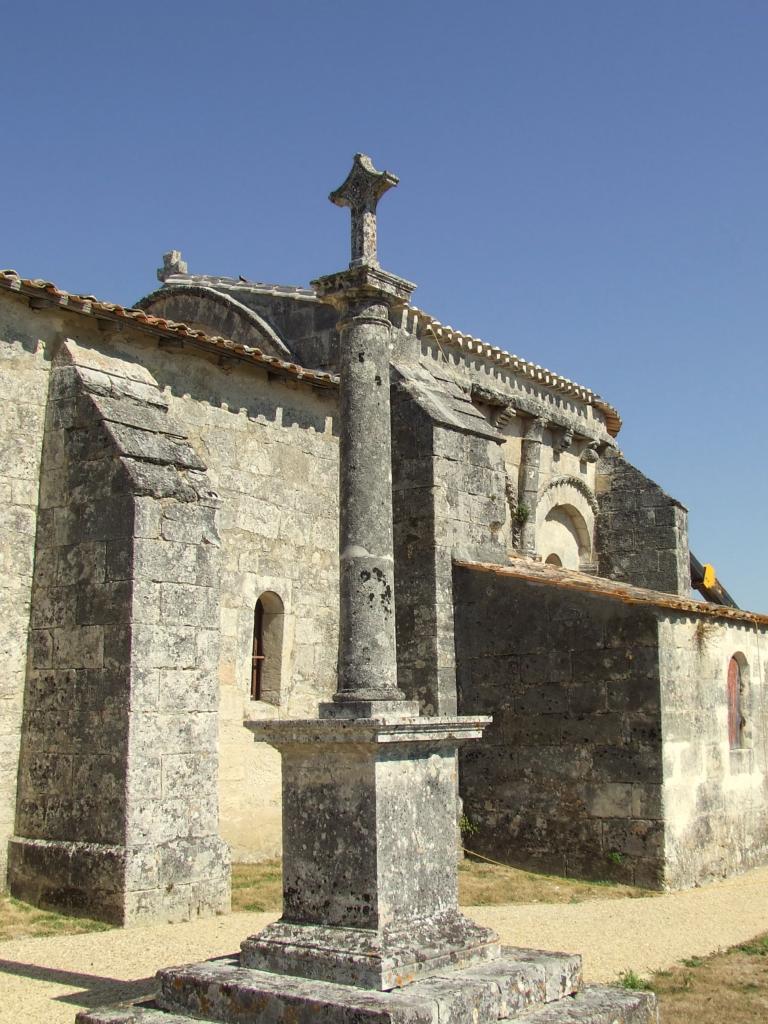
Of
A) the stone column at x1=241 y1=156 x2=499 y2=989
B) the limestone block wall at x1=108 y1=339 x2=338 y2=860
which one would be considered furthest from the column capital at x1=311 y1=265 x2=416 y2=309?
the limestone block wall at x1=108 y1=339 x2=338 y2=860

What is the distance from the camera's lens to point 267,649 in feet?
36.0

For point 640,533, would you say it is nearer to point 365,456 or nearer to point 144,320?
point 144,320

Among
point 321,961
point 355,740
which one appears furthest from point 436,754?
point 321,961

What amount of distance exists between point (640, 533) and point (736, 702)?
15.0 ft

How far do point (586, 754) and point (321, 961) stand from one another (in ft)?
19.9

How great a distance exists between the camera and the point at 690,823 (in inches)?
411

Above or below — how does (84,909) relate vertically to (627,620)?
below

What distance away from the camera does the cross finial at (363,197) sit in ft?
20.1

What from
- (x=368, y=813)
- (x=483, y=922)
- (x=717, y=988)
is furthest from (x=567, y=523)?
(x=368, y=813)

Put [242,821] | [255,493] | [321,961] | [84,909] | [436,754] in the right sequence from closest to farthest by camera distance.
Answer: [321,961]
[436,754]
[84,909]
[242,821]
[255,493]

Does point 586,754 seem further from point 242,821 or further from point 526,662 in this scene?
point 242,821

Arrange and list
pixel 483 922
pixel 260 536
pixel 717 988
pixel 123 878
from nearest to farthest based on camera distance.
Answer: pixel 717 988, pixel 123 878, pixel 483 922, pixel 260 536

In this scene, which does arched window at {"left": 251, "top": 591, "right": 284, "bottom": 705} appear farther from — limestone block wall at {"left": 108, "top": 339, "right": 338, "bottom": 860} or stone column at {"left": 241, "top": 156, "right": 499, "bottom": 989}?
stone column at {"left": 241, "top": 156, "right": 499, "bottom": 989}

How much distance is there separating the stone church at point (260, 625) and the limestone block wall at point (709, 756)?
3 centimetres
